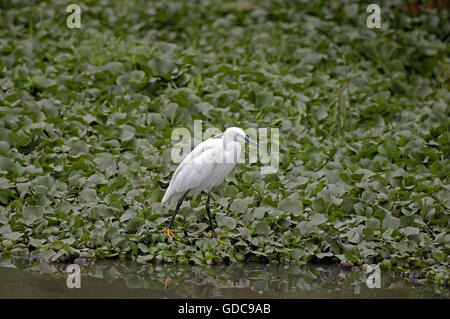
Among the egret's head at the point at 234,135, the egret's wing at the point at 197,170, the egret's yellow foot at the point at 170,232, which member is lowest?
the egret's yellow foot at the point at 170,232

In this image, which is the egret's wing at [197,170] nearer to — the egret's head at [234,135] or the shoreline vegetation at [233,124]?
the egret's head at [234,135]

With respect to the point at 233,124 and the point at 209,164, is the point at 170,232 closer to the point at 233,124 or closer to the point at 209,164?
the point at 209,164

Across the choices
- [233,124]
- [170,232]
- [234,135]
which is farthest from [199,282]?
[233,124]

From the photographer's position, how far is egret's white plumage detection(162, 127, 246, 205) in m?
5.64

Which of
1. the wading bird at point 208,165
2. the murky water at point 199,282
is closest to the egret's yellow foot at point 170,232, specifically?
the wading bird at point 208,165

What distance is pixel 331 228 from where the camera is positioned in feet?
18.7

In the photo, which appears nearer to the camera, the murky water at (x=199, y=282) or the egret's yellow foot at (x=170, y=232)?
the murky water at (x=199, y=282)

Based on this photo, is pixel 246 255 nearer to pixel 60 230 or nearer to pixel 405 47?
pixel 60 230

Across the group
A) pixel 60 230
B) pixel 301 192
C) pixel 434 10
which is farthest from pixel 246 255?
pixel 434 10

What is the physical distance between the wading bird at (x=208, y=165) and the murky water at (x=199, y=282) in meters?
0.41

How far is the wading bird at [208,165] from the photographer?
564 centimetres

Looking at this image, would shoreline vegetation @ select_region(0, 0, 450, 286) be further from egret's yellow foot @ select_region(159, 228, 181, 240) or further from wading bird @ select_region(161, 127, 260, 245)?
wading bird @ select_region(161, 127, 260, 245)

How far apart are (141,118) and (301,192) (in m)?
2.17

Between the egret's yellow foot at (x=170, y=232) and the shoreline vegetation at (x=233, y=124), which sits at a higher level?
the shoreline vegetation at (x=233, y=124)
